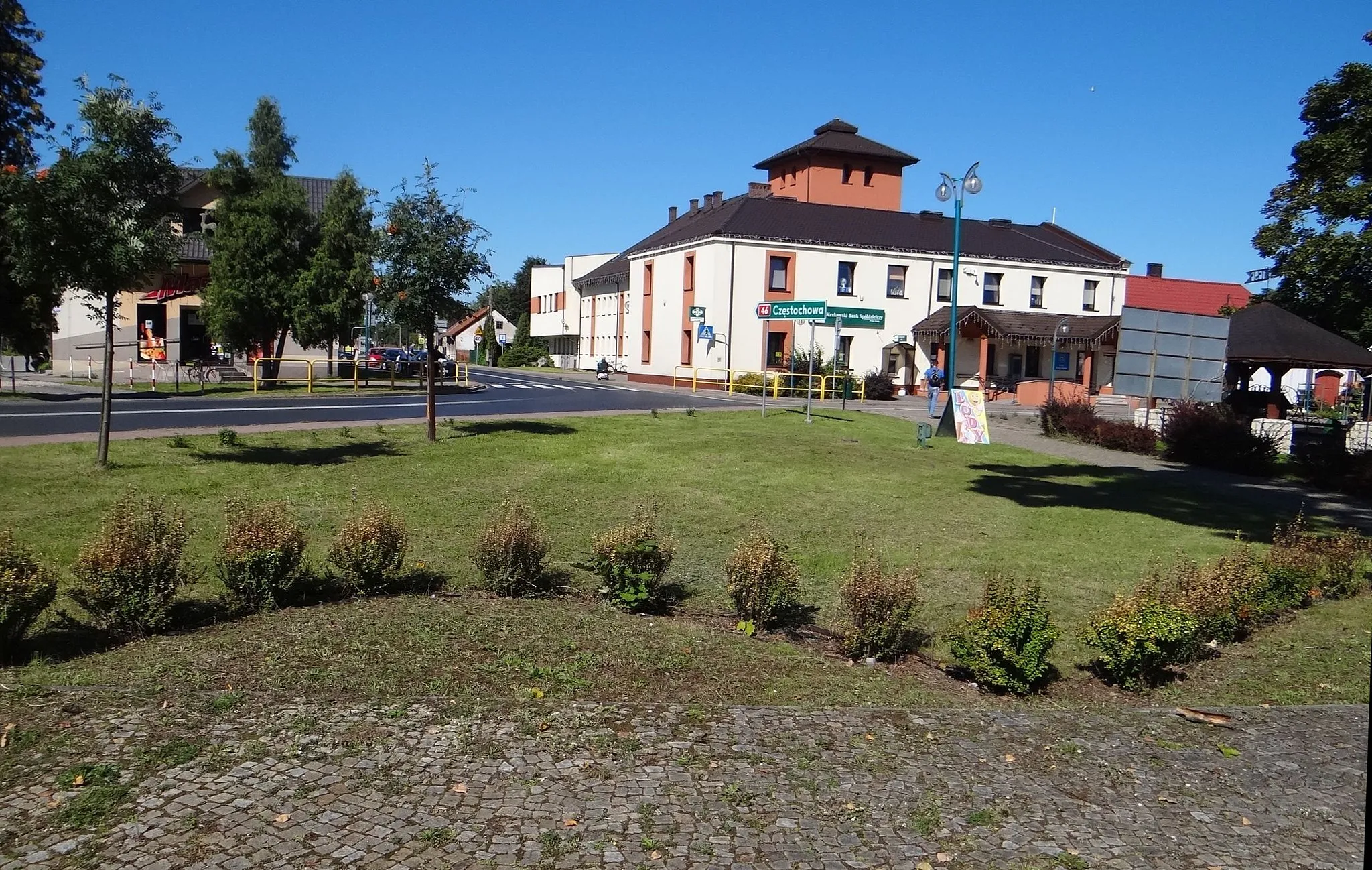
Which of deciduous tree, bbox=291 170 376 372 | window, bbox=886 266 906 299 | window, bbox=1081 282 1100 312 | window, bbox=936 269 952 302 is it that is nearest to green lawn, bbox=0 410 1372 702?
deciduous tree, bbox=291 170 376 372

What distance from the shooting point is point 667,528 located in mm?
12016

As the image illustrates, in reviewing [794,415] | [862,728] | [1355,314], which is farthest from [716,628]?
[1355,314]

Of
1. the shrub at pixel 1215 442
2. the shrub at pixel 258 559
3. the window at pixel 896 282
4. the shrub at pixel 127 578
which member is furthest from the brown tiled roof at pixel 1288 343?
the shrub at pixel 127 578

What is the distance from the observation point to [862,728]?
218 inches

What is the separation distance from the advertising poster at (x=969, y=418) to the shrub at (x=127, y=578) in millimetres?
16563

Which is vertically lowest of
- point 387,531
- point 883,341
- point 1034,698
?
point 1034,698

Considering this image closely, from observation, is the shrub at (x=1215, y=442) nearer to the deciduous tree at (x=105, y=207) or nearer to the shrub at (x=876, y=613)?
the shrub at (x=876, y=613)

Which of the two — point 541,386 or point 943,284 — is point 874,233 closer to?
point 943,284

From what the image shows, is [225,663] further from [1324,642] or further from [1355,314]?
[1355,314]

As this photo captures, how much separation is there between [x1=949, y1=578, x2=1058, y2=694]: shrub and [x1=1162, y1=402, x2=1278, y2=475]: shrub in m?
16.3

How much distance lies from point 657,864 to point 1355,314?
34187 mm

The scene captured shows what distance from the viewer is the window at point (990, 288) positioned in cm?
4997

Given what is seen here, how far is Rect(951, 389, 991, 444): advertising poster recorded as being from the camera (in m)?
20.7

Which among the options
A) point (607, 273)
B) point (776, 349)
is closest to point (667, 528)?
point (776, 349)
